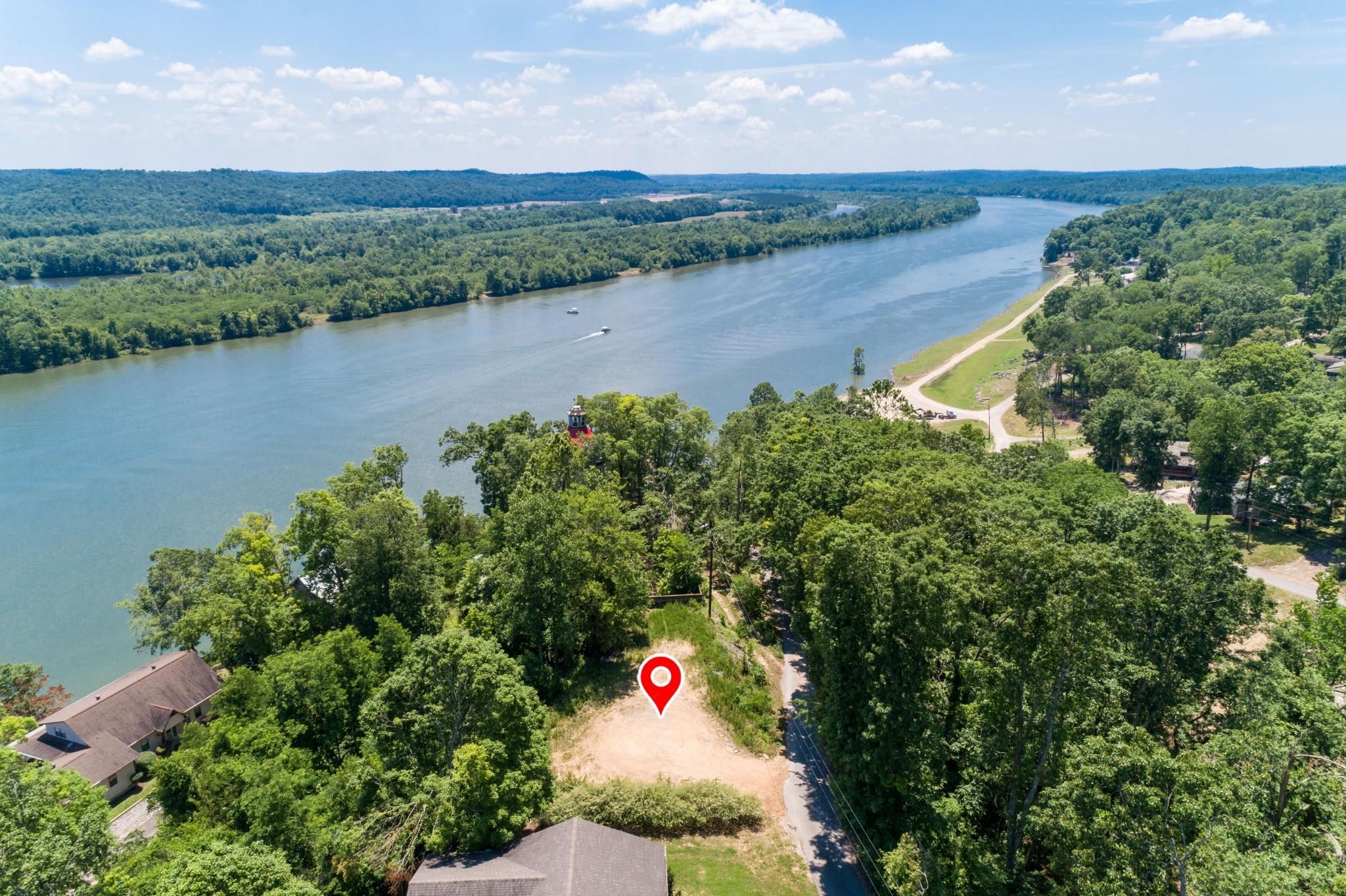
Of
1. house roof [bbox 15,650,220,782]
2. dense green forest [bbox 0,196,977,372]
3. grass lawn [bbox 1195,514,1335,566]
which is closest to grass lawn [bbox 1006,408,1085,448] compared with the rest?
grass lawn [bbox 1195,514,1335,566]

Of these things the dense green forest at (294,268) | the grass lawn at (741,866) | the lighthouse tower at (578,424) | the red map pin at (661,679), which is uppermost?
the dense green forest at (294,268)

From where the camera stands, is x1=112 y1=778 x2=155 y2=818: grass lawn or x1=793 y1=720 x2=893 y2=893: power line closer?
x1=793 y1=720 x2=893 y2=893: power line

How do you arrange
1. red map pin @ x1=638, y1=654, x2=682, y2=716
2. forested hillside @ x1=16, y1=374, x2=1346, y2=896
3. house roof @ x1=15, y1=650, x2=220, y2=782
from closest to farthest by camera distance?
forested hillside @ x1=16, y1=374, x2=1346, y2=896, house roof @ x1=15, y1=650, x2=220, y2=782, red map pin @ x1=638, y1=654, x2=682, y2=716

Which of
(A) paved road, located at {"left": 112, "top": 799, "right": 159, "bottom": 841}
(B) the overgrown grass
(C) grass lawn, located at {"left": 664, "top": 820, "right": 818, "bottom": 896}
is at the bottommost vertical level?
(A) paved road, located at {"left": 112, "top": 799, "right": 159, "bottom": 841}

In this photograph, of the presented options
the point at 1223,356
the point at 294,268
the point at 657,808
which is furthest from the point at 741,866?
the point at 294,268

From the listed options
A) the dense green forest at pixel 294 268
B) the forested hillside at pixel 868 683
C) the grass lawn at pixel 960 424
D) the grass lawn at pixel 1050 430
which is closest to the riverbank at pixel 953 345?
the grass lawn at pixel 960 424

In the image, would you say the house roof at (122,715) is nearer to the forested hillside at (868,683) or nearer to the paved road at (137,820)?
the paved road at (137,820)

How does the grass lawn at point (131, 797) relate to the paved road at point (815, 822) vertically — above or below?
below

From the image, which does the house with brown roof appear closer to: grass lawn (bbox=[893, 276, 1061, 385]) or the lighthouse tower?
the lighthouse tower
